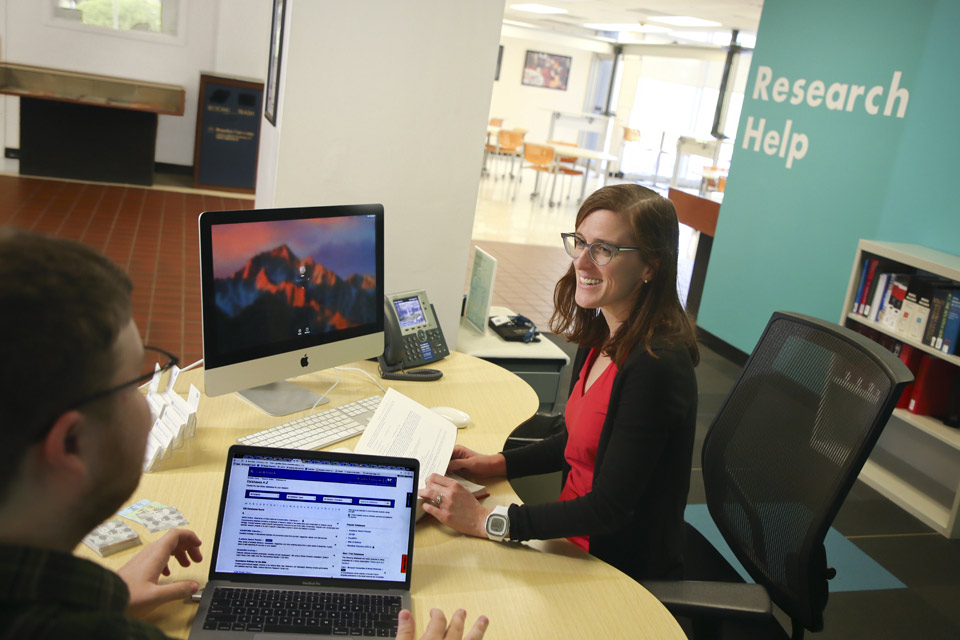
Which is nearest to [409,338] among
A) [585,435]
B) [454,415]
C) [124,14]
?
[454,415]

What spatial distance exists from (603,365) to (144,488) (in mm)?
1075

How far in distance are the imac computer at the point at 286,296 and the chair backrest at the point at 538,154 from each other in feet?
32.7

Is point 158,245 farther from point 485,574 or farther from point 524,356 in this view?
point 485,574

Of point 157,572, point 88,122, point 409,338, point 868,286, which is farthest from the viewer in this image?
point 88,122

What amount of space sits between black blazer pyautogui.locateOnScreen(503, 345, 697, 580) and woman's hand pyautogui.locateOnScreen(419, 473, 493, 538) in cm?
7

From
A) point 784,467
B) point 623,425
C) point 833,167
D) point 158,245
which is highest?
point 833,167

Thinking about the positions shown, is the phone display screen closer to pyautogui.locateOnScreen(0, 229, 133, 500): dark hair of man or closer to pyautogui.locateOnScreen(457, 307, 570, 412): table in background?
pyautogui.locateOnScreen(457, 307, 570, 412): table in background

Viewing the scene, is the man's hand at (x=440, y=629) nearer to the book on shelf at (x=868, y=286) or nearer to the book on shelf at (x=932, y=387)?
the book on shelf at (x=932, y=387)

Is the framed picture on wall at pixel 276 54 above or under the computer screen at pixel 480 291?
above

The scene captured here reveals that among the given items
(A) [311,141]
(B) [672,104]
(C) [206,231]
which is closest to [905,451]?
(A) [311,141]

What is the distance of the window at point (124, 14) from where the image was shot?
8477mm

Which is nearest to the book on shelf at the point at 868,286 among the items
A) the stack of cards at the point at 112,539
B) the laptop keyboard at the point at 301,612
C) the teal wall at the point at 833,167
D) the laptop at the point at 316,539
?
the teal wall at the point at 833,167

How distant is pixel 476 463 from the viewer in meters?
1.88

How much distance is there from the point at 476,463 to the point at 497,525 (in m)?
0.29
